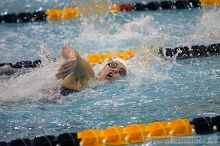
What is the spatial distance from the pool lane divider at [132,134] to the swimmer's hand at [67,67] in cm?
85

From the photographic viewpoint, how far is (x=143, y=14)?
7957mm

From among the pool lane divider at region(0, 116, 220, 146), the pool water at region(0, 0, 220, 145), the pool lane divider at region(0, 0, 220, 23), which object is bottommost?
the pool lane divider at region(0, 116, 220, 146)

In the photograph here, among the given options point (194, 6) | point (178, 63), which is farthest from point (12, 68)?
point (194, 6)

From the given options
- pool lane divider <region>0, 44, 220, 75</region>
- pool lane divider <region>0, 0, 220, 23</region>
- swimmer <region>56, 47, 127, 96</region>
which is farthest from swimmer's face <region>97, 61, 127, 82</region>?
pool lane divider <region>0, 0, 220, 23</region>

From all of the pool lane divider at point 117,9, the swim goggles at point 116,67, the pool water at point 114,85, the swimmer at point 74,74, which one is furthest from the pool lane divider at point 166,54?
the pool lane divider at point 117,9

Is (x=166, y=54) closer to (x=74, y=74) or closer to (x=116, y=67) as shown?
(x=116, y=67)

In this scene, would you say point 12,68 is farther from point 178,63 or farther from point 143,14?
point 143,14

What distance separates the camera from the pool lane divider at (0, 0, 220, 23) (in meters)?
8.02

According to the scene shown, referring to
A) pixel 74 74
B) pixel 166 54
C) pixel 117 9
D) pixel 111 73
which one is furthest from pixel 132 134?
pixel 117 9

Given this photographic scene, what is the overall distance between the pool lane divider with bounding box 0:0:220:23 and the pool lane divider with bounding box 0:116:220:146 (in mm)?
5087

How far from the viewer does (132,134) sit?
323cm

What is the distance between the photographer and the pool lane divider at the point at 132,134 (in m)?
3.11

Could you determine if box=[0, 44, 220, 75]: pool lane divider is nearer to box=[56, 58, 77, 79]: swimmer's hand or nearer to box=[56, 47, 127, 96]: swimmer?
box=[56, 47, 127, 96]: swimmer

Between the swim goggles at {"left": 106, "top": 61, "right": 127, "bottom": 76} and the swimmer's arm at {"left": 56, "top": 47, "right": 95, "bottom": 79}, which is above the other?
the swimmer's arm at {"left": 56, "top": 47, "right": 95, "bottom": 79}
